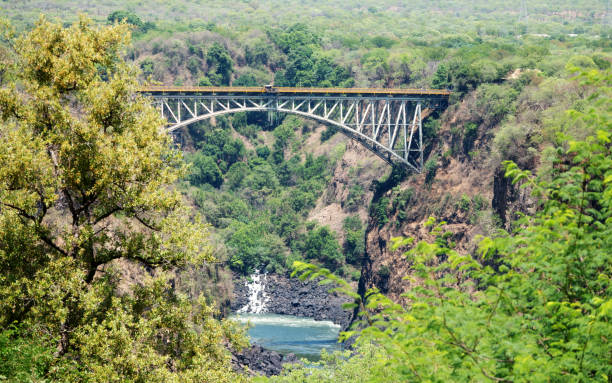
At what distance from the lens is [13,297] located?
46.6 feet

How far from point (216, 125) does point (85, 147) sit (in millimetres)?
79449

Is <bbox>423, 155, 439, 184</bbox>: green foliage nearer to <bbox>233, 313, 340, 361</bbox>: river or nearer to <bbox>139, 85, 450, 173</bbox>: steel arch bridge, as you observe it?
<bbox>139, 85, 450, 173</bbox>: steel arch bridge

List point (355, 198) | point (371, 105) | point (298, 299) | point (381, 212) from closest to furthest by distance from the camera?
1. point (371, 105)
2. point (381, 212)
3. point (298, 299)
4. point (355, 198)

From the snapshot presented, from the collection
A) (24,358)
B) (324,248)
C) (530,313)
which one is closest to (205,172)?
(324,248)

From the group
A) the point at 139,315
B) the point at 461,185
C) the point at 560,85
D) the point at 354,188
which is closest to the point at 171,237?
the point at 139,315

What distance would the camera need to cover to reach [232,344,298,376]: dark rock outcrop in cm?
4853

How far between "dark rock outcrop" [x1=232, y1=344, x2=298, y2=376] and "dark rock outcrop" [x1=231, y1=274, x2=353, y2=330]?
13649 mm

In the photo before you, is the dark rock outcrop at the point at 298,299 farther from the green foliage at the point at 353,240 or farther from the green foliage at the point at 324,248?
Answer: the green foliage at the point at 353,240

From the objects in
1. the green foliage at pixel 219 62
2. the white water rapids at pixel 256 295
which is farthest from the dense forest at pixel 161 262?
the green foliage at pixel 219 62

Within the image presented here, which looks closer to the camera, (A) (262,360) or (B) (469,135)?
(A) (262,360)

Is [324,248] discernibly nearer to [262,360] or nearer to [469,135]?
[469,135]

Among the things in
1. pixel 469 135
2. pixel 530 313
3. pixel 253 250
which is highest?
pixel 530 313

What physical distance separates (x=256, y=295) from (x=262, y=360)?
23967 millimetres

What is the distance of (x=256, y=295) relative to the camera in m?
74.4
